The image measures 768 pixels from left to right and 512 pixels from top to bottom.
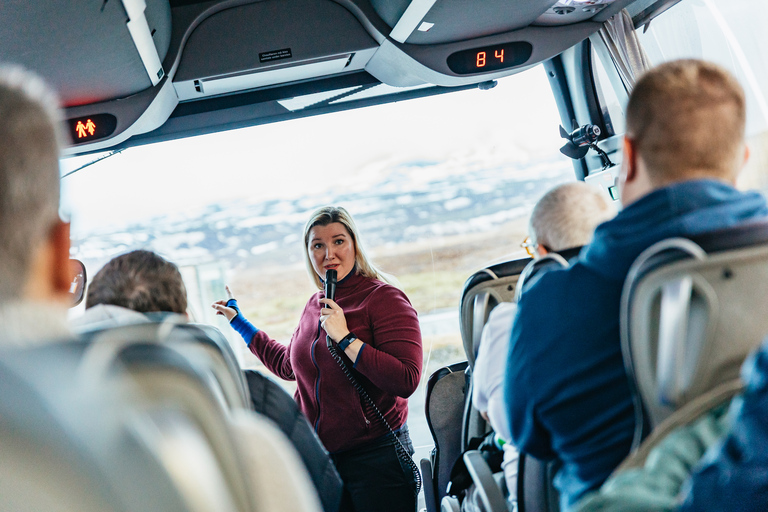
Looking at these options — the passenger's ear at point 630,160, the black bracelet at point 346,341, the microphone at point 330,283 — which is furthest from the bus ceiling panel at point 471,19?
the passenger's ear at point 630,160

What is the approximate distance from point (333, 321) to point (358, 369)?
0.24m

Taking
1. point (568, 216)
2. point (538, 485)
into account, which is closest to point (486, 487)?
point (538, 485)

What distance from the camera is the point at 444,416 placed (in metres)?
2.77

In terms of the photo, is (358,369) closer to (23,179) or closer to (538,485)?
(538,485)

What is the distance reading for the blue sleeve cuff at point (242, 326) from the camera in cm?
339

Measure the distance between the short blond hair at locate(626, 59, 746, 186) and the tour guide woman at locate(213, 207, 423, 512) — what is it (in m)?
1.69

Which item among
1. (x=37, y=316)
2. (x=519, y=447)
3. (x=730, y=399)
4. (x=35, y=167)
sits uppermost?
(x=35, y=167)

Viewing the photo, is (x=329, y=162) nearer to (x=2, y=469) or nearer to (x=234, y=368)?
(x=234, y=368)

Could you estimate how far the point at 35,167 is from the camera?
2.48 ft

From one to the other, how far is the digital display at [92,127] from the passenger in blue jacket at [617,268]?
272cm

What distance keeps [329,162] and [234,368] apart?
316cm

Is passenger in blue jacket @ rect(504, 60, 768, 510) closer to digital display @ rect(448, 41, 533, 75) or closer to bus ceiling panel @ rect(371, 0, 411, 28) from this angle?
bus ceiling panel @ rect(371, 0, 411, 28)

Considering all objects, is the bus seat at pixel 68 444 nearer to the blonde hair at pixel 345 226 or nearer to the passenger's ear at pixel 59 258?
the passenger's ear at pixel 59 258

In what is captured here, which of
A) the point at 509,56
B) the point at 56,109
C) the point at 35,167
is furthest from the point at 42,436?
the point at 509,56
